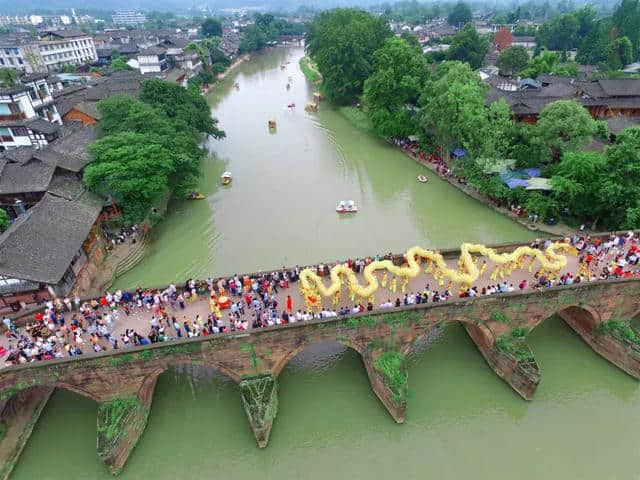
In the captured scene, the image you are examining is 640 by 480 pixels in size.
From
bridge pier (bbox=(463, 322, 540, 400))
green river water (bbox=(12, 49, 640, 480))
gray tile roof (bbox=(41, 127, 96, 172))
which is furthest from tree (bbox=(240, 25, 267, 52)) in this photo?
bridge pier (bbox=(463, 322, 540, 400))

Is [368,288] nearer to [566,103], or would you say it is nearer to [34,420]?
[34,420]

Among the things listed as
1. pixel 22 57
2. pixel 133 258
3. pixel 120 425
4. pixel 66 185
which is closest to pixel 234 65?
pixel 22 57

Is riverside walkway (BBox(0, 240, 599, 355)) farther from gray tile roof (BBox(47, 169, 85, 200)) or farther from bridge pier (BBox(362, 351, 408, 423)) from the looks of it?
gray tile roof (BBox(47, 169, 85, 200))

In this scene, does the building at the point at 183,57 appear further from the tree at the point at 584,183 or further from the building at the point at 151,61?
the tree at the point at 584,183

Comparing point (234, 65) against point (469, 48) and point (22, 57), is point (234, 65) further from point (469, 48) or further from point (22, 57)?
point (469, 48)

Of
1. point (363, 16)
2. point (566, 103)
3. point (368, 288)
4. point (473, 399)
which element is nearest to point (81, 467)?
point (368, 288)
